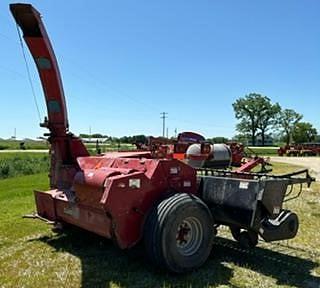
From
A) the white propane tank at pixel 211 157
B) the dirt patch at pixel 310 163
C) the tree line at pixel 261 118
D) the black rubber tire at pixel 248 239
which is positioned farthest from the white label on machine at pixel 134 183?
the tree line at pixel 261 118

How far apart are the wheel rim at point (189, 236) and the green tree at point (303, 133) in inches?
3592

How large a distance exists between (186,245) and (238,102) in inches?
3692

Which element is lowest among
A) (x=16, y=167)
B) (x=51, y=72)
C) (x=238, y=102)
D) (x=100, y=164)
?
(x=16, y=167)

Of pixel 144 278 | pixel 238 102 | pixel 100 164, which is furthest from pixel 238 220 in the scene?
pixel 238 102

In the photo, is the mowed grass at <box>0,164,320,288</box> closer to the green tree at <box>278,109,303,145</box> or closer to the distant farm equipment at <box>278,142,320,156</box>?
the distant farm equipment at <box>278,142,320,156</box>

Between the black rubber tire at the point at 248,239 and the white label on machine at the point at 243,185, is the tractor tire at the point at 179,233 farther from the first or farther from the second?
the black rubber tire at the point at 248,239

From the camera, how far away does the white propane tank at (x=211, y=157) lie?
12.6 metres

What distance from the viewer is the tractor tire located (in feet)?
14.3

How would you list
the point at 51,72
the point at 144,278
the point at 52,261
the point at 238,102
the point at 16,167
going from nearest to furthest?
the point at 144,278, the point at 52,261, the point at 51,72, the point at 16,167, the point at 238,102

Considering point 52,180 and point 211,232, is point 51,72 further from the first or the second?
point 211,232

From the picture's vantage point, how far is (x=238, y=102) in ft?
316

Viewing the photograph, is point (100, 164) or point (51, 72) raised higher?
point (51, 72)

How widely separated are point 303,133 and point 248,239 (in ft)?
299

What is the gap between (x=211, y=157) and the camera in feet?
41.9
